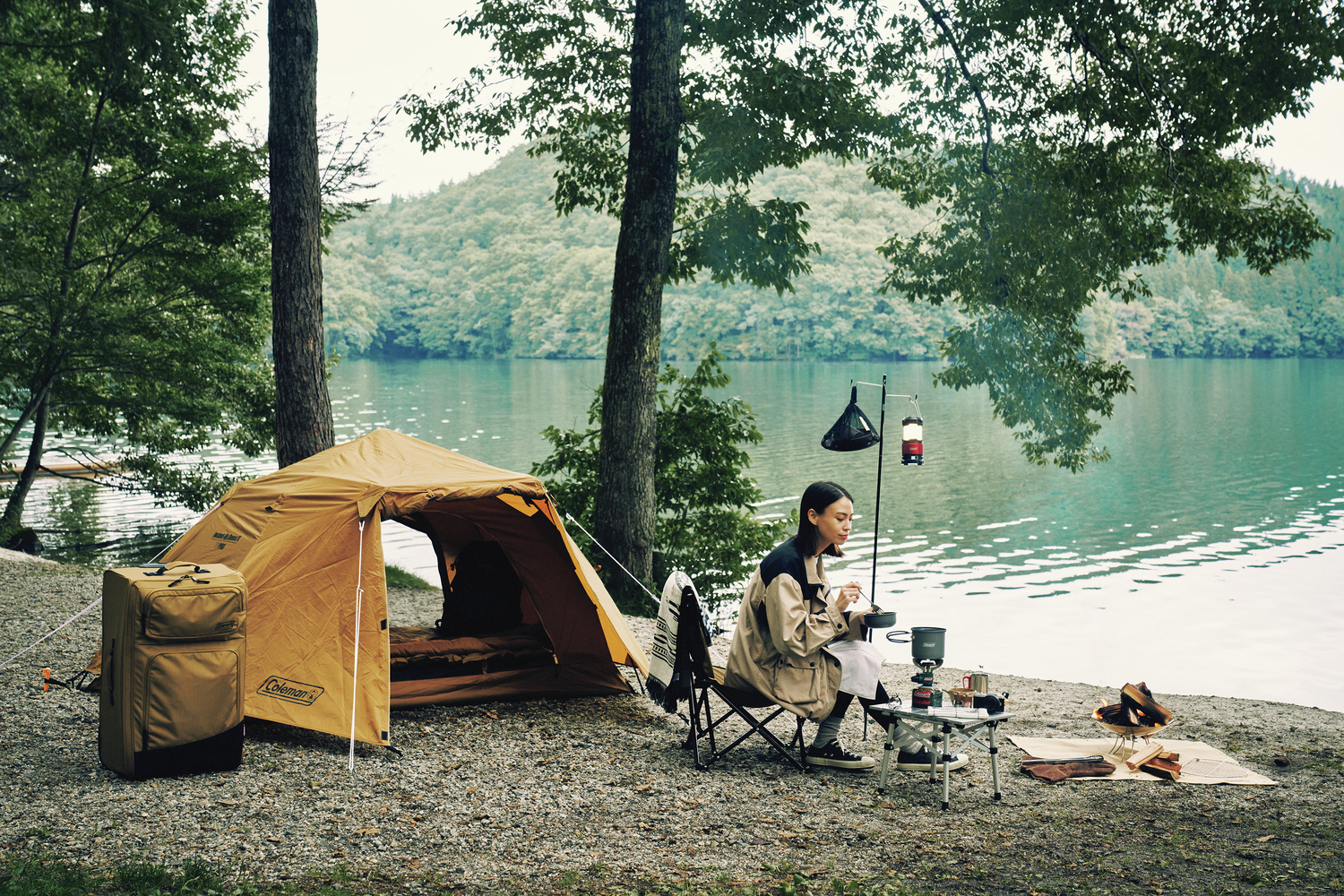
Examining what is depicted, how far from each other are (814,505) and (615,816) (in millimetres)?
1785

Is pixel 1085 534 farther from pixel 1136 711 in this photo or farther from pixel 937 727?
pixel 937 727

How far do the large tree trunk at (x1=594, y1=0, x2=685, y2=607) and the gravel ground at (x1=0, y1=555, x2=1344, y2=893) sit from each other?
412cm

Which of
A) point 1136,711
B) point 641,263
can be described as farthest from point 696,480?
point 1136,711

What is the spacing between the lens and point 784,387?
177 feet

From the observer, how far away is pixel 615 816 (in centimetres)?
458

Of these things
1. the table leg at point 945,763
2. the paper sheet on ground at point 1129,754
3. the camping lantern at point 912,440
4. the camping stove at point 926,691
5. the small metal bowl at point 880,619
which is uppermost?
the camping lantern at point 912,440

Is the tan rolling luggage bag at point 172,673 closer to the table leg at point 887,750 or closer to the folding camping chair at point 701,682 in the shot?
the folding camping chair at point 701,682

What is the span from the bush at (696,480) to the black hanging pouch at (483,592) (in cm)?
419

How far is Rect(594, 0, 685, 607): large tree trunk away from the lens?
9.72 metres

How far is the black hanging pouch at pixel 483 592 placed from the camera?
6.94 m

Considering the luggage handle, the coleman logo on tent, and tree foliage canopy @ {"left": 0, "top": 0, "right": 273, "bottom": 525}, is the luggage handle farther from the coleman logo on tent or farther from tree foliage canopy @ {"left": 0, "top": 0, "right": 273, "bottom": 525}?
tree foliage canopy @ {"left": 0, "top": 0, "right": 273, "bottom": 525}

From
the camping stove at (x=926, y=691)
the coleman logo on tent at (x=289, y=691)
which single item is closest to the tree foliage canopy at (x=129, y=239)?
the coleman logo on tent at (x=289, y=691)

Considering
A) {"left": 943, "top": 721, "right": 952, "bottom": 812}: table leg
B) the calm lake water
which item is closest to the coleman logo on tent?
{"left": 943, "top": 721, "right": 952, "bottom": 812}: table leg

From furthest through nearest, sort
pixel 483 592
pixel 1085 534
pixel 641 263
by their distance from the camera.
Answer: pixel 1085 534
pixel 641 263
pixel 483 592
